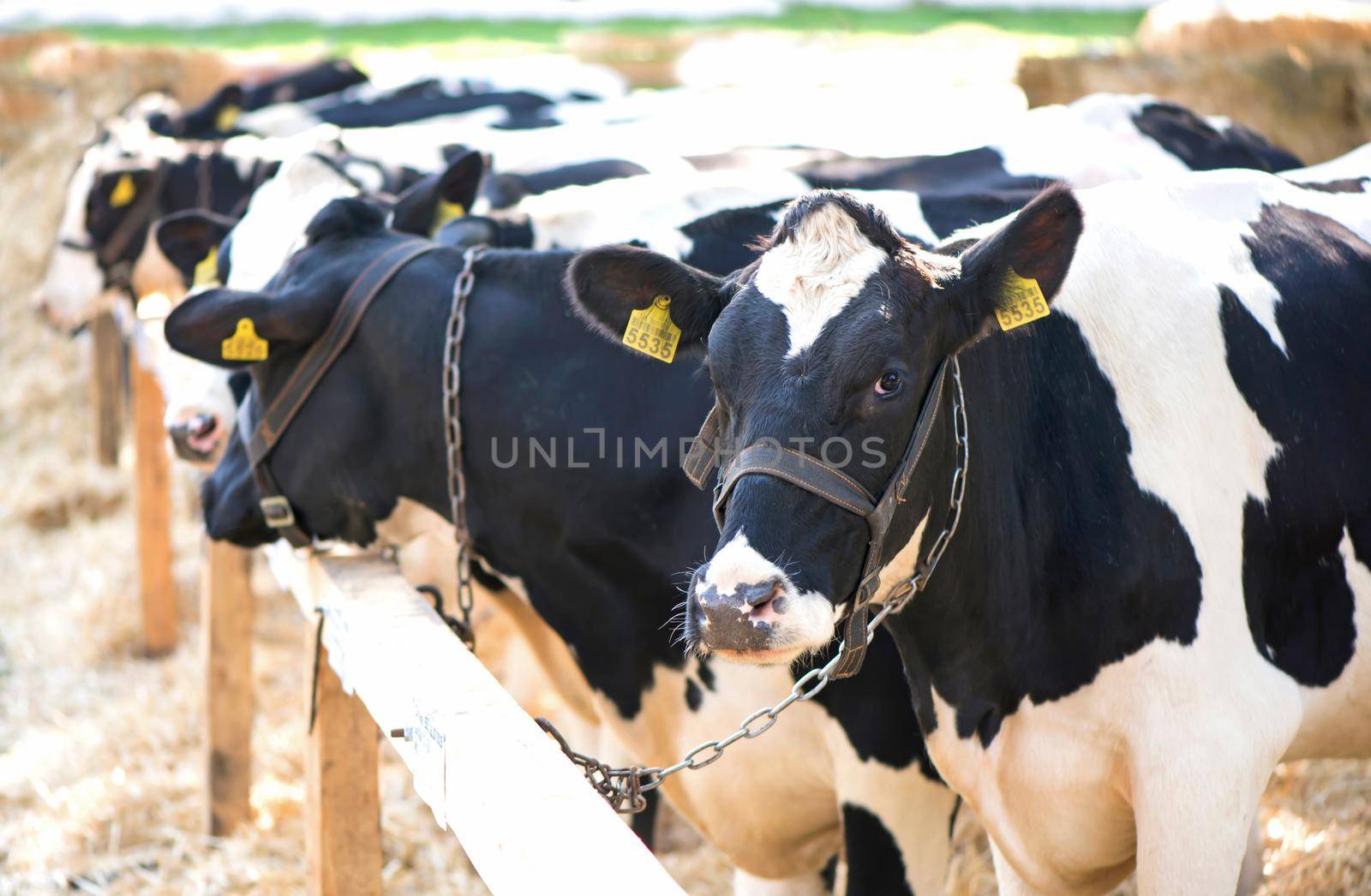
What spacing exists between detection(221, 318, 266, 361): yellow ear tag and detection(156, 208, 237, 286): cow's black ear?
148cm

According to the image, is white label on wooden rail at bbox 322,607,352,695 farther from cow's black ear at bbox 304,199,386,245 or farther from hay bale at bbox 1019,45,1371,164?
hay bale at bbox 1019,45,1371,164

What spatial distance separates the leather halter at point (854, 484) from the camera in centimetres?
217

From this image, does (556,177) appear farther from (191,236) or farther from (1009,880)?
(1009,880)

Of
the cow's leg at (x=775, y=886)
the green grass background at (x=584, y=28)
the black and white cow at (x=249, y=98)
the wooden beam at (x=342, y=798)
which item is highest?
the wooden beam at (x=342, y=798)

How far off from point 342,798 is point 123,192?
18.3ft

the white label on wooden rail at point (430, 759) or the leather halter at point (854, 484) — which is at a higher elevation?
the leather halter at point (854, 484)

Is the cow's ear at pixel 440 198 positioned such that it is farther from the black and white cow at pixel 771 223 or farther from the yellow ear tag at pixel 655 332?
the yellow ear tag at pixel 655 332

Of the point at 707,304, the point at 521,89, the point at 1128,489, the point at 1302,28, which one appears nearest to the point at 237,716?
the point at 707,304

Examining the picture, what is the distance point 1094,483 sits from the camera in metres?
2.57

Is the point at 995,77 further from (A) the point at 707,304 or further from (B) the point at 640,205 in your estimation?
(A) the point at 707,304

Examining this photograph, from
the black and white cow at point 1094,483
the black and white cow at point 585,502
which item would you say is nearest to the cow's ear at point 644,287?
the black and white cow at point 1094,483

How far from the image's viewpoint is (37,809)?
197 inches

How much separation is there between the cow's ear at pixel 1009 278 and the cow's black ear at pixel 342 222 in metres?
1.86

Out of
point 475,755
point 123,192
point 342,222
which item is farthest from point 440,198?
point 123,192
